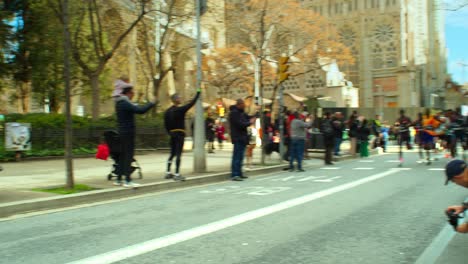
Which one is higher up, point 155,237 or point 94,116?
point 94,116

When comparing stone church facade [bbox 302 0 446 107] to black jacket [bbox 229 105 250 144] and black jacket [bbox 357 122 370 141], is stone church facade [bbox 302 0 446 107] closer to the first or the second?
black jacket [bbox 357 122 370 141]

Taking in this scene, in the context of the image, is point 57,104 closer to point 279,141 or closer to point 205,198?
point 279,141

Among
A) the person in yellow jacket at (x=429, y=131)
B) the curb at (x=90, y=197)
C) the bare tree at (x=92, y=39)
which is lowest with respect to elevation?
the curb at (x=90, y=197)

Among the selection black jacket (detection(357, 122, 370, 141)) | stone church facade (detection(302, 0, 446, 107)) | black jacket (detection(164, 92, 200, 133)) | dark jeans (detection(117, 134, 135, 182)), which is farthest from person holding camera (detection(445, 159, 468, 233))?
stone church facade (detection(302, 0, 446, 107))

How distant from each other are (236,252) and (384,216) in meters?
2.89

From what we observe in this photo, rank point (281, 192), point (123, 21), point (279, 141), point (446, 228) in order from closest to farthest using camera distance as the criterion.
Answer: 1. point (446, 228)
2. point (281, 192)
3. point (279, 141)
4. point (123, 21)

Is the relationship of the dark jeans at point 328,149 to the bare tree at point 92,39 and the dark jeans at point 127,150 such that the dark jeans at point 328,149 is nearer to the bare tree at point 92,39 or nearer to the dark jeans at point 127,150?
the bare tree at point 92,39

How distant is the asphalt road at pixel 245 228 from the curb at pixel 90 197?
1.45 feet

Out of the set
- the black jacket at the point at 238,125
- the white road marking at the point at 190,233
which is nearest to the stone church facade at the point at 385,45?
the black jacket at the point at 238,125

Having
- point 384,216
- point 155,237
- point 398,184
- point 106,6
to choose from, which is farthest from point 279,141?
point 106,6

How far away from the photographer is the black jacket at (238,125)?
39.4 feet

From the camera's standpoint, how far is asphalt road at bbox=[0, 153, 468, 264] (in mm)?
4734

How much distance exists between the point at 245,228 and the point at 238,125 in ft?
20.5

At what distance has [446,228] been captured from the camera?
19.7ft
